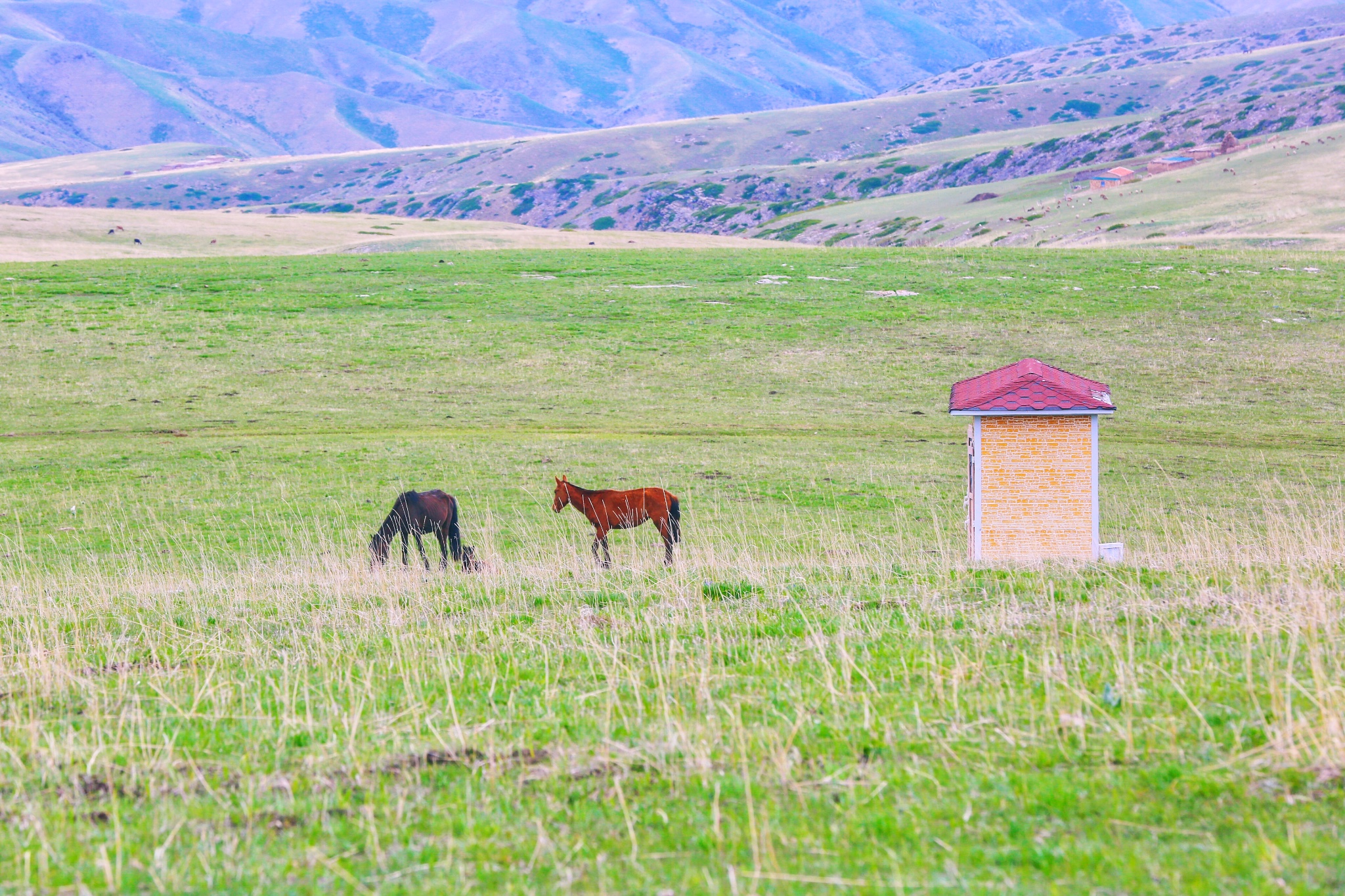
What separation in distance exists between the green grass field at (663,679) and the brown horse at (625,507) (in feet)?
3.53

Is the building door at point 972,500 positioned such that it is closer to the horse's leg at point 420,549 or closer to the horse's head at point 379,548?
the horse's leg at point 420,549

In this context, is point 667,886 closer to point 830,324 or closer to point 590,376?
point 590,376

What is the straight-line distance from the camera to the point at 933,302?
2005 inches

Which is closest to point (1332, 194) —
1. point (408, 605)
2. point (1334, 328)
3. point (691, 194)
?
point (1334, 328)

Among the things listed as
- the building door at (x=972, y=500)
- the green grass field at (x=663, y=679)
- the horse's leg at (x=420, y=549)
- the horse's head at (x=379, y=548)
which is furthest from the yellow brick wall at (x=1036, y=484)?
the horse's head at (x=379, y=548)

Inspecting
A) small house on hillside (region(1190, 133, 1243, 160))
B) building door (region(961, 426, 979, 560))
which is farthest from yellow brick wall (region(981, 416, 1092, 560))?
small house on hillside (region(1190, 133, 1243, 160))

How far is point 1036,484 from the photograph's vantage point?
1756 centimetres

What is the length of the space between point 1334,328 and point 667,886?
46.7 m

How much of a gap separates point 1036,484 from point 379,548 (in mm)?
9641

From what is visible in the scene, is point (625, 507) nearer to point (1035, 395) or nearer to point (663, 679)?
point (1035, 395)

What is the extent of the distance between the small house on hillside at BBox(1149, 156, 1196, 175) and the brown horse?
11121 centimetres

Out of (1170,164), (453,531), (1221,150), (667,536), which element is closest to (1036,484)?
(667,536)

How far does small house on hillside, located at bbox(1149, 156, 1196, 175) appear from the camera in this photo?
382 ft

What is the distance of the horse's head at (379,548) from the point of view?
52.9ft
